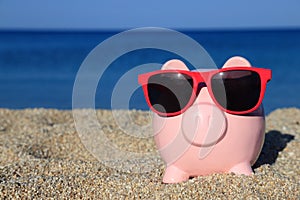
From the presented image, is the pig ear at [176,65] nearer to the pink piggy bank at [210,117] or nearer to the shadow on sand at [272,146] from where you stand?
the pink piggy bank at [210,117]

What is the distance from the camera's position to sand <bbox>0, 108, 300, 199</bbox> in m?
3.12

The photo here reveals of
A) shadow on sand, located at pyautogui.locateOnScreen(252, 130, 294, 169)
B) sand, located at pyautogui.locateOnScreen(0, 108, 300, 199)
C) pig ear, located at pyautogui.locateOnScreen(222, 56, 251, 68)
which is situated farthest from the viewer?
shadow on sand, located at pyautogui.locateOnScreen(252, 130, 294, 169)

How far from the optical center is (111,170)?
384cm

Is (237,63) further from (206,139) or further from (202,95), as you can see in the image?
(206,139)

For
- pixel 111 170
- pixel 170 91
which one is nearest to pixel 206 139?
pixel 170 91

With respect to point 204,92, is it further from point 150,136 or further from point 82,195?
point 150,136

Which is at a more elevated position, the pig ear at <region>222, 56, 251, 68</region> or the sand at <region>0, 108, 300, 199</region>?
the pig ear at <region>222, 56, 251, 68</region>

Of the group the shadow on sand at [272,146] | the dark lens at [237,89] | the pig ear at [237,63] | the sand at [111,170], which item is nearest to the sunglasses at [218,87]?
the dark lens at [237,89]

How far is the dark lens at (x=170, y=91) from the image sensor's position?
3186 mm

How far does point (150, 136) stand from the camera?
509 centimetres

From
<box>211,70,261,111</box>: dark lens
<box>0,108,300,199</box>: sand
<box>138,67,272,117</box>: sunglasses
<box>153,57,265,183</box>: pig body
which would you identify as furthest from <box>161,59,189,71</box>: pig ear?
<box>0,108,300,199</box>: sand

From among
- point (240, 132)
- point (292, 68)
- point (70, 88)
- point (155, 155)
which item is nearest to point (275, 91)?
point (70, 88)

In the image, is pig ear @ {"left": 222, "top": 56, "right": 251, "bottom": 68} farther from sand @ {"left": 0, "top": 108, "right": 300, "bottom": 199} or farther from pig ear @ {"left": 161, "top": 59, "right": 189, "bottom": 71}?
sand @ {"left": 0, "top": 108, "right": 300, "bottom": 199}

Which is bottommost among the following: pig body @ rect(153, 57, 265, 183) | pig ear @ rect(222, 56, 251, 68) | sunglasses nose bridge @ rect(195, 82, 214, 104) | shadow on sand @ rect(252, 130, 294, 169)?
shadow on sand @ rect(252, 130, 294, 169)
